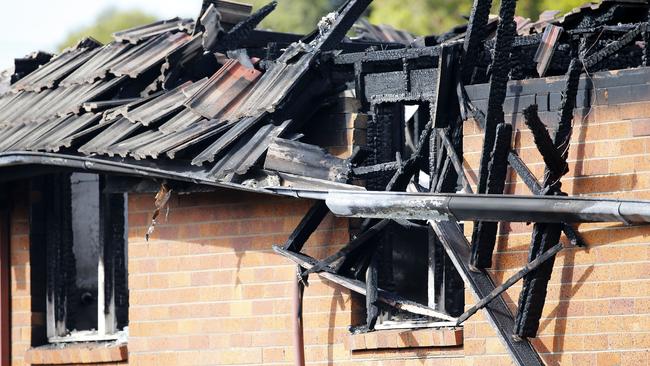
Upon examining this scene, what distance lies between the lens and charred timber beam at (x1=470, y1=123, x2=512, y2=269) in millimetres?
8789

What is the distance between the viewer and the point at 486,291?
922 centimetres

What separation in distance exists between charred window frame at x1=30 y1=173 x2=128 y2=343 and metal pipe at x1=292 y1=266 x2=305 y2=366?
2.20 metres

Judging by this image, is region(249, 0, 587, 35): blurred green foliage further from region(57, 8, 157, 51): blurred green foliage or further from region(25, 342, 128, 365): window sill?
region(25, 342, 128, 365): window sill

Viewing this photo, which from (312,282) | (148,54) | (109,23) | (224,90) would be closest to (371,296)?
(312,282)

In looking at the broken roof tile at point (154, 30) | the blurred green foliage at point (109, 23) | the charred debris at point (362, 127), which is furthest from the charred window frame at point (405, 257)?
the blurred green foliage at point (109, 23)

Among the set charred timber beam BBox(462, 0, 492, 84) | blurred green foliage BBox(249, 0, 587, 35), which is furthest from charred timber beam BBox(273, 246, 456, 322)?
blurred green foliage BBox(249, 0, 587, 35)

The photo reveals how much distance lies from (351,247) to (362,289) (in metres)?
0.32

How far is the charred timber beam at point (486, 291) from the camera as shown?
8.98 m

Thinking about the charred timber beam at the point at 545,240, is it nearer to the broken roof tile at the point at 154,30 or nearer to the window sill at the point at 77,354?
the window sill at the point at 77,354

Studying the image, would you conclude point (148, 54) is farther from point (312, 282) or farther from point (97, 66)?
point (312, 282)

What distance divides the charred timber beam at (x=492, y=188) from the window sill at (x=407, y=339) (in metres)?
0.85

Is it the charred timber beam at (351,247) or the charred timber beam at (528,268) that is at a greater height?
the charred timber beam at (351,247)

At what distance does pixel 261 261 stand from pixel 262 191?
37.4 inches

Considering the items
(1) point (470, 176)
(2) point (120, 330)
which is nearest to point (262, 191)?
(1) point (470, 176)
